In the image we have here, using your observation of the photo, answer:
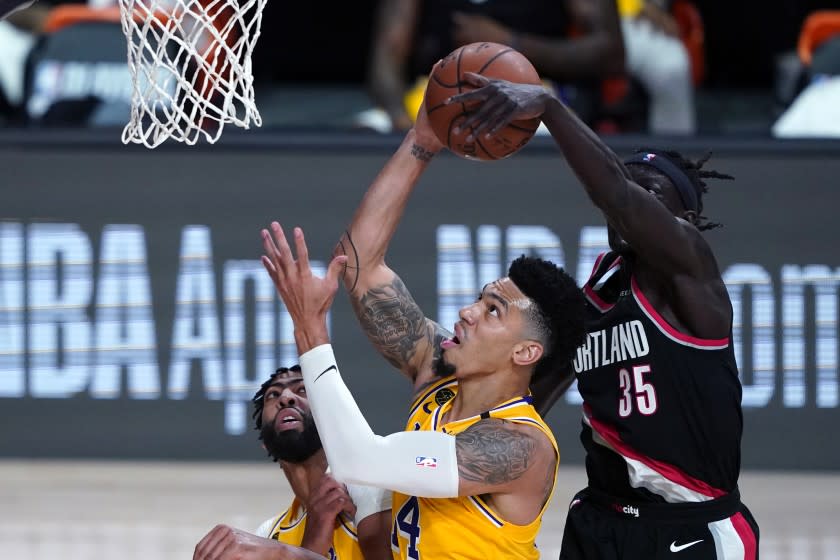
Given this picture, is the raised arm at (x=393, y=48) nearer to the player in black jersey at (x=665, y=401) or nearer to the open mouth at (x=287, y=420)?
the open mouth at (x=287, y=420)

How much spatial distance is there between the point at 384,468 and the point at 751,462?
3754mm

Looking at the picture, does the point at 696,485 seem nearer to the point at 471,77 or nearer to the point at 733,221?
the point at 471,77

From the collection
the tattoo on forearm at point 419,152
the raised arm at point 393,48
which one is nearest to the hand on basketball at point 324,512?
the tattoo on forearm at point 419,152

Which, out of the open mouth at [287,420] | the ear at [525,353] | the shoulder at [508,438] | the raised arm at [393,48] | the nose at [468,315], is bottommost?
the open mouth at [287,420]

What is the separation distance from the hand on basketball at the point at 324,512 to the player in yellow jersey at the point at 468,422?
18 cm

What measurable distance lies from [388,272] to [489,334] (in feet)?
1.50

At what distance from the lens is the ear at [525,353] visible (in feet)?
11.8

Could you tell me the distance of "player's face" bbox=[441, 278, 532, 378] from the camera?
3.59 metres

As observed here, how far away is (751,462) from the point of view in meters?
6.66

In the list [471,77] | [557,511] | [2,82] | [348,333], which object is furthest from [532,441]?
[2,82]

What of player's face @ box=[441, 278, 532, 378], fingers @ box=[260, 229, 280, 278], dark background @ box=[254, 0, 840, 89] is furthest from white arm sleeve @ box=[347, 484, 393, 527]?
dark background @ box=[254, 0, 840, 89]

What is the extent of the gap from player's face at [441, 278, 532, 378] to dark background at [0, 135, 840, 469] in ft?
9.77

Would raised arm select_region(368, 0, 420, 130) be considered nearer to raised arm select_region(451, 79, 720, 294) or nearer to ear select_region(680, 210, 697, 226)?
ear select_region(680, 210, 697, 226)

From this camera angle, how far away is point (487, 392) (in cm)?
362
